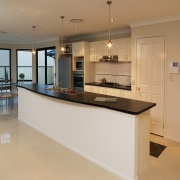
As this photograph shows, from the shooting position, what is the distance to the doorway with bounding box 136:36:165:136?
13.0ft

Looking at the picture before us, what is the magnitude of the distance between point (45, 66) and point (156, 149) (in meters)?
6.00

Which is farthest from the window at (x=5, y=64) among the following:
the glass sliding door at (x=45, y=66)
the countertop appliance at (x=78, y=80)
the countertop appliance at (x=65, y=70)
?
the countertop appliance at (x=78, y=80)

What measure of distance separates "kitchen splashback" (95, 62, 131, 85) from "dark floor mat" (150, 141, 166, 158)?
2.04 m

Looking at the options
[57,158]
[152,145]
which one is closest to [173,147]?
[152,145]

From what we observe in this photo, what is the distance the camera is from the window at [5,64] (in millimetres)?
8477

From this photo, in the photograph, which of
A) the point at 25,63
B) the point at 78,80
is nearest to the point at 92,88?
the point at 78,80

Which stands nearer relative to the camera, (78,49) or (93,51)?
(93,51)

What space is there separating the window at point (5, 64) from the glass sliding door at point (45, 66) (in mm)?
1552

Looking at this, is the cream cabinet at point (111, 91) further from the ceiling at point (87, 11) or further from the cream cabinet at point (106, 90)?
the ceiling at point (87, 11)

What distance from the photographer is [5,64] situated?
8594 millimetres

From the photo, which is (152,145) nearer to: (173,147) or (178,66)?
(173,147)

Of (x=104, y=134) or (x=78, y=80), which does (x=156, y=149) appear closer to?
(x=104, y=134)

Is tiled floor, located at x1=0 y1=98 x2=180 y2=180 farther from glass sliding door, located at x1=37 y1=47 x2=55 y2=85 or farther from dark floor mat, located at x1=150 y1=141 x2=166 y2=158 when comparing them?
glass sliding door, located at x1=37 y1=47 x2=55 y2=85

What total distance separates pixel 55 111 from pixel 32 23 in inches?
92.2
